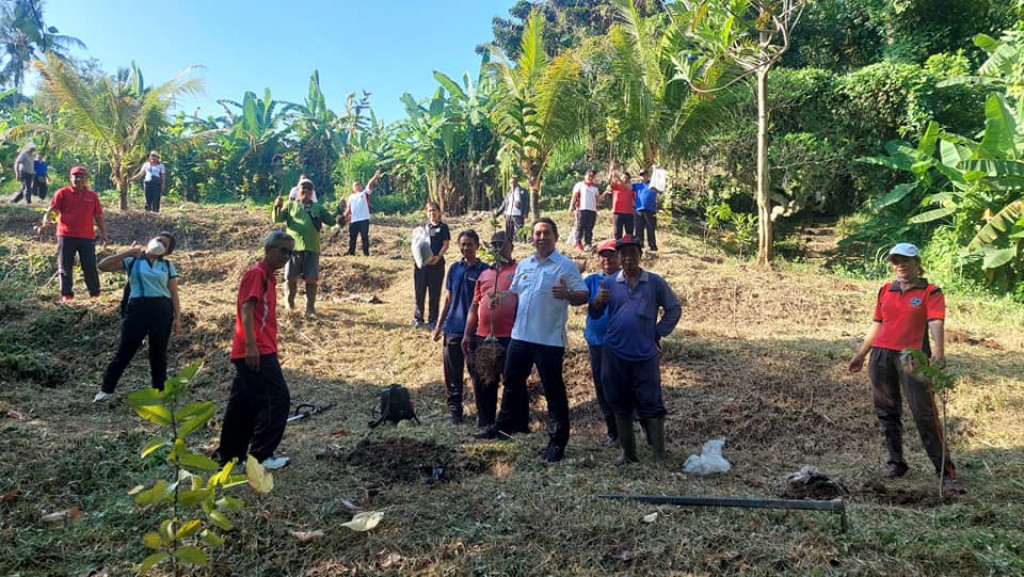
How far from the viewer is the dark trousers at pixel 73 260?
27.8 ft

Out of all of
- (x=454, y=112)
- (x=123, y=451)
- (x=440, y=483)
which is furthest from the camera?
(x=454, y=112)

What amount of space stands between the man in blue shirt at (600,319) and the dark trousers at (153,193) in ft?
47.3

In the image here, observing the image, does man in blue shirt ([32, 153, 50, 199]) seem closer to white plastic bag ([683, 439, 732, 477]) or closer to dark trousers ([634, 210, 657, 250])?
dark trousers ([634, 210, 657, 250])

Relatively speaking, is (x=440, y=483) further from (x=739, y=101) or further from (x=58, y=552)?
(x=739, y=101)

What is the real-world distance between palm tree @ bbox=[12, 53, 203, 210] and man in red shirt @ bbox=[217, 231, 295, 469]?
13.0m

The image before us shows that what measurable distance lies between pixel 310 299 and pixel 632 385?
550 cm

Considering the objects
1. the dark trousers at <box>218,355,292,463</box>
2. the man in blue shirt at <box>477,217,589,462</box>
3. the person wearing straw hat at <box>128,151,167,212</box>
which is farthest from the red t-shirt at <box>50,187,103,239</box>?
the person wearing straw hat at <box>128,151,167,212</box>

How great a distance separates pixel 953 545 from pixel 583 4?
2979 cm

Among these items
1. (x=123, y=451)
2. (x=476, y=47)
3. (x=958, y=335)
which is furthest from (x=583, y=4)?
(x=123, y=451)

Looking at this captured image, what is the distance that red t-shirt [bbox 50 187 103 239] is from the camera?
8125mm

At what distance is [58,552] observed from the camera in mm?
3221

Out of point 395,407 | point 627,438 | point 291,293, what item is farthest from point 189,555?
point 291,293

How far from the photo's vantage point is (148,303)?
19.3 ft

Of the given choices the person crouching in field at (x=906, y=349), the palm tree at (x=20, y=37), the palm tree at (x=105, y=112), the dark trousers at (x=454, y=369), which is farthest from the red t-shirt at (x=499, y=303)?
the palm tree at (x=20, y=37)
